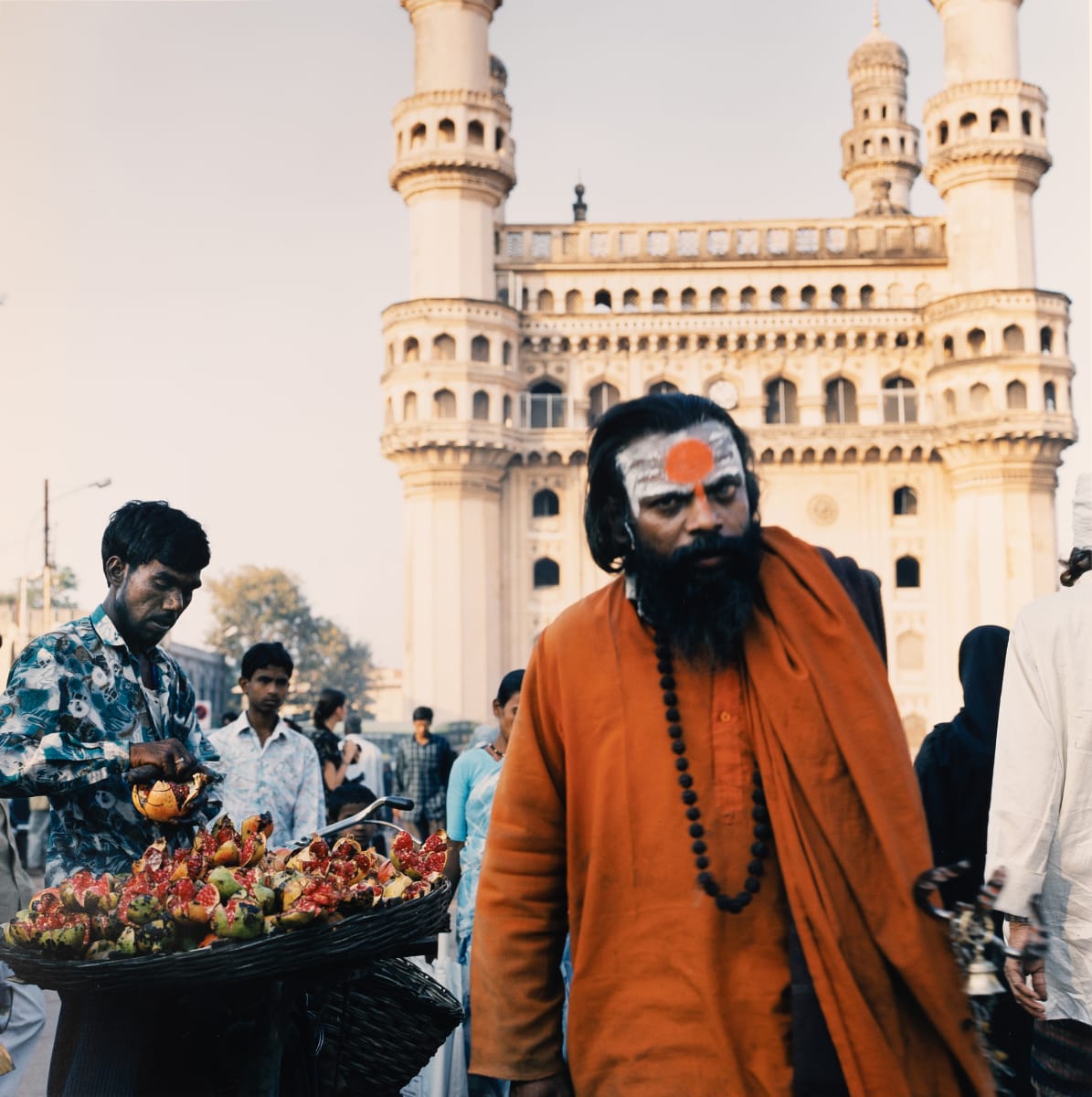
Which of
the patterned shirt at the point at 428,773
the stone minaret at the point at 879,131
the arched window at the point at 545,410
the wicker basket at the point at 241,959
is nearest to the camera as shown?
the wicker basket at the point at 241,959

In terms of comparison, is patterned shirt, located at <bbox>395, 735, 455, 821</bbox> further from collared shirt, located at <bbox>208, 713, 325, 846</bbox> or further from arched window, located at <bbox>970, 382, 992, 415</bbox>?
arched window, located at <bbox>970, 382, 992, 415</bbox>

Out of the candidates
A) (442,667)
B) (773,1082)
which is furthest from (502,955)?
(442,667)

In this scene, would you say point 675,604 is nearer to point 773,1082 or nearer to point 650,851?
point 650,851

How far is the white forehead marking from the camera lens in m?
2.42

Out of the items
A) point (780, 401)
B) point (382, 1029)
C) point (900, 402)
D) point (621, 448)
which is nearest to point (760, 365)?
point (780, 401)

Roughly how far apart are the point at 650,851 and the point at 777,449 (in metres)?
28.8

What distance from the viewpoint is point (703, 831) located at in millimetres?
2271

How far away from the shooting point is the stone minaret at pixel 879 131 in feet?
132

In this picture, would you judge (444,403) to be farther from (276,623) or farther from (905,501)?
(276,623)

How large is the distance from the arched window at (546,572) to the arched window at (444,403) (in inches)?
153

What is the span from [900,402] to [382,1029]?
96.2 ft

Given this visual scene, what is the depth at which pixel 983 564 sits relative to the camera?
28484 mm

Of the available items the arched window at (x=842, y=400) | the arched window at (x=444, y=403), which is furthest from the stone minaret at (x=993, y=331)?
the arched window at (x=444, y=403)

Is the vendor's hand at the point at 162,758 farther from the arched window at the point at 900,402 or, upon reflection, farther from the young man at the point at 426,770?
the arched window at the point at 900,402
